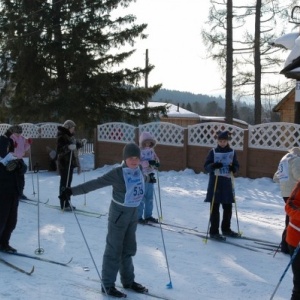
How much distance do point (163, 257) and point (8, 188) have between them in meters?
2.16

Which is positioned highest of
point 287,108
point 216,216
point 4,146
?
point 287,108

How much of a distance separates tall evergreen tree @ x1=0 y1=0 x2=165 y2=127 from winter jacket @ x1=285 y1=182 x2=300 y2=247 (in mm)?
16895

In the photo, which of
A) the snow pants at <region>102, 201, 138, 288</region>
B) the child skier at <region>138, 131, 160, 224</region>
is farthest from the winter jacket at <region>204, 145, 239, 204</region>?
the snow pants at <region>102, 201, 138, 288</region>

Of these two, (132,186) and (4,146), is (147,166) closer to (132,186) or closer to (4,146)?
(4,146)

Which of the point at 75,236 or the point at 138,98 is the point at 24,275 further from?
the point at 138,98

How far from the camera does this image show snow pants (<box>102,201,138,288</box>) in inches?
187

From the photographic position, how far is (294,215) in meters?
4.03

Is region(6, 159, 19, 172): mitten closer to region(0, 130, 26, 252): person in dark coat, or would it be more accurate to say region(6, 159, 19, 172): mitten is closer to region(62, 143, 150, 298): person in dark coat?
region(0, 130, 26, 252): person in dark coat

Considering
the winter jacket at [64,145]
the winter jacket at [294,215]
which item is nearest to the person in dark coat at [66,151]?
the winter jacket at [64,145]

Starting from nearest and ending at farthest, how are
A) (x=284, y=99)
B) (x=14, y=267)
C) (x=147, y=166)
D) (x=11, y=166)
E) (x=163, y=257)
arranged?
1. (x=14, y=267)
2. (x=11, y=166)
3. (x=163, y=257)
4. (x=147, y=166)
5. (x=284, y=99)

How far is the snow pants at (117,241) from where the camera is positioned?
4.75 meters

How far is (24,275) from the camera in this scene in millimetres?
5328

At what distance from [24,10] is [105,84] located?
501cm

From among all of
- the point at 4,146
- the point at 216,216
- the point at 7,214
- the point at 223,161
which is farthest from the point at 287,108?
the point at 7,214
